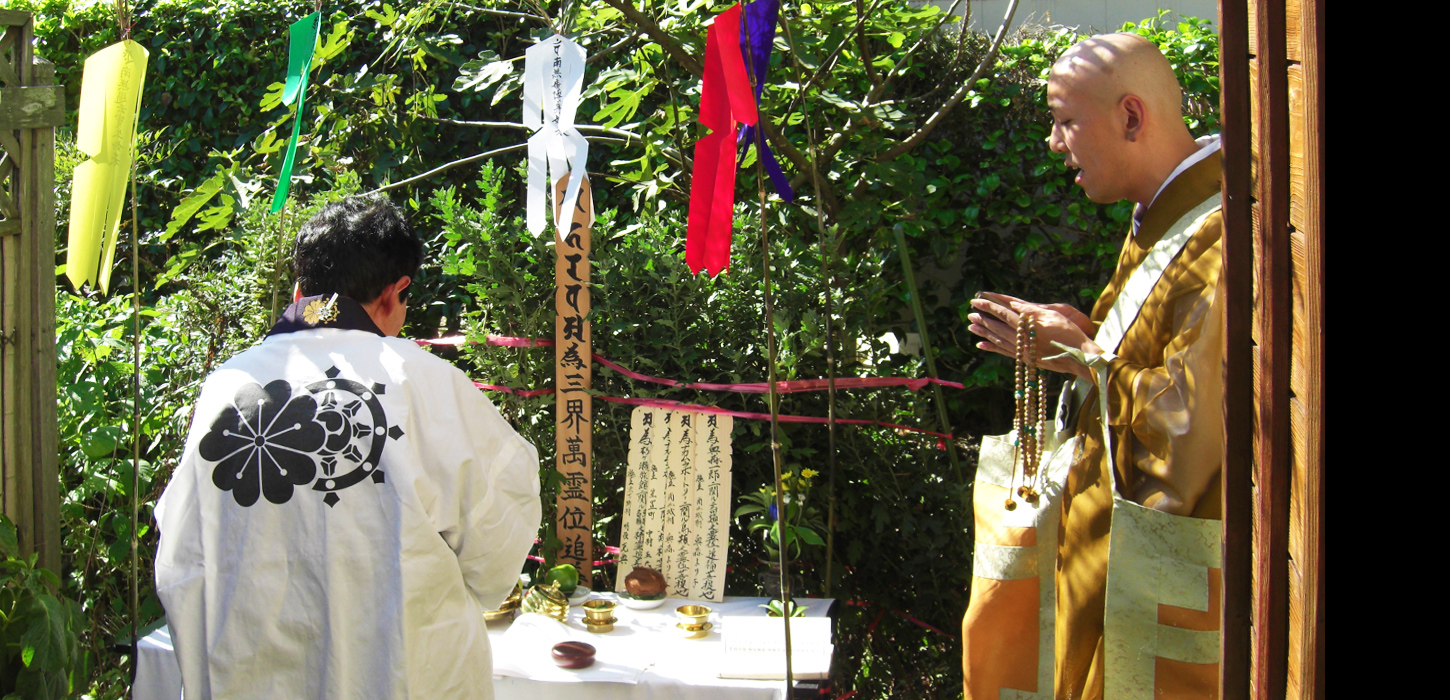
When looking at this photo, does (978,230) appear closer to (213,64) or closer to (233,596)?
(233,596)

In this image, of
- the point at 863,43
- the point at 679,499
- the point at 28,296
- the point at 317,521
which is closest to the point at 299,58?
the point at 28,296

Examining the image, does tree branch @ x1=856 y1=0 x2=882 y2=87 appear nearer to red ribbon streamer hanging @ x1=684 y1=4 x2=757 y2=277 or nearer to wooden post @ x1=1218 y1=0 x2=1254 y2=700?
red ribbon streamer hanging @ x1=684 y1=4 x2=757 y2=277

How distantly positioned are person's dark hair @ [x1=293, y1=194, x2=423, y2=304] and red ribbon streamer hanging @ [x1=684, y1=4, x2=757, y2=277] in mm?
587

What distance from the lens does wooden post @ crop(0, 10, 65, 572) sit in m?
2.51

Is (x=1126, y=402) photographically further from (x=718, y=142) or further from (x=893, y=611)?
(x=893, y=611)

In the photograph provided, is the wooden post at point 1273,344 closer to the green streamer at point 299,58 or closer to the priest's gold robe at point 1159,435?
the priest's gold robe at point 1159,435

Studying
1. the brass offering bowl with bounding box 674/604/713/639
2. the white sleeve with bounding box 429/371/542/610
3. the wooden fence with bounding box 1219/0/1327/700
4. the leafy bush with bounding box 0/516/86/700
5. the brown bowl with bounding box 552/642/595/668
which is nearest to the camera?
the wooden fence with bounding box 1219/0/1327/700

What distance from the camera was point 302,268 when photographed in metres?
1.91

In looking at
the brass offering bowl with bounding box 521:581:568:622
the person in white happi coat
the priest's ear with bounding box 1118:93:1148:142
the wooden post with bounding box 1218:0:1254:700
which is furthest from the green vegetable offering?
the wooden post with bounding box 1218:0:1254:700

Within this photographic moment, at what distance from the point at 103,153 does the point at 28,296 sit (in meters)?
0.66
